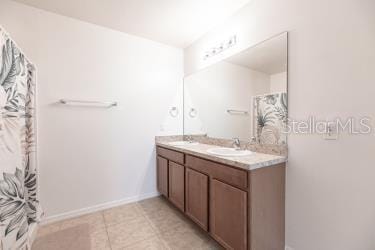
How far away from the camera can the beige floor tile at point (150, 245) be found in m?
1.57

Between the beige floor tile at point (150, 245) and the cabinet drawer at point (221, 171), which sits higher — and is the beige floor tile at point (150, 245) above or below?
below

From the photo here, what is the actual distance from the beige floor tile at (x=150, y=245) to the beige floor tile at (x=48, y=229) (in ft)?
3.00

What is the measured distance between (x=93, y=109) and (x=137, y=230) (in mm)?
1512

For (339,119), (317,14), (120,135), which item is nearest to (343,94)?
(339,119)

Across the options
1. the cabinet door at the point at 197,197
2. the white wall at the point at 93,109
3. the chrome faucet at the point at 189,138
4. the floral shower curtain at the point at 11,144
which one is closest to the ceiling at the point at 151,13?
the white wall at the point at 93,109

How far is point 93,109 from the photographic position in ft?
7.22

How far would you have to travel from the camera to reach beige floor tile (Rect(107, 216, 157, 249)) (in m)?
1.64

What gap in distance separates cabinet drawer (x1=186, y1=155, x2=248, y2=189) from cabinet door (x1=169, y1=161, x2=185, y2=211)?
0.25m

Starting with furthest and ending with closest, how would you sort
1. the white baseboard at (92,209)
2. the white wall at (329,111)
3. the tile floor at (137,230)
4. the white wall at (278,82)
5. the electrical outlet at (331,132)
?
the white baseboard at (92,209) → the tile floor at (137,230) → the white wall at (278,82) → the electrical outlet at (331,132) → the white wall at (329,111)

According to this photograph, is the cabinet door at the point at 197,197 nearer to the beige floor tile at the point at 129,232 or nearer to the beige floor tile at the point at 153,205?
the beige floor tile at the point at 129,232

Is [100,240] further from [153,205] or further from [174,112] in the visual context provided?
[174,112]

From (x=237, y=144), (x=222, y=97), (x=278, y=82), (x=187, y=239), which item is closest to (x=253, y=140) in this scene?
(x=237, y=144)

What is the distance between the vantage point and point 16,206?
1294 mm

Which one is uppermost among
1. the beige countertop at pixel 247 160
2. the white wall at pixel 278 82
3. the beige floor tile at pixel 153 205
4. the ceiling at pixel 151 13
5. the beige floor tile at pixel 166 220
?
the ceiling at pixel 151 13
